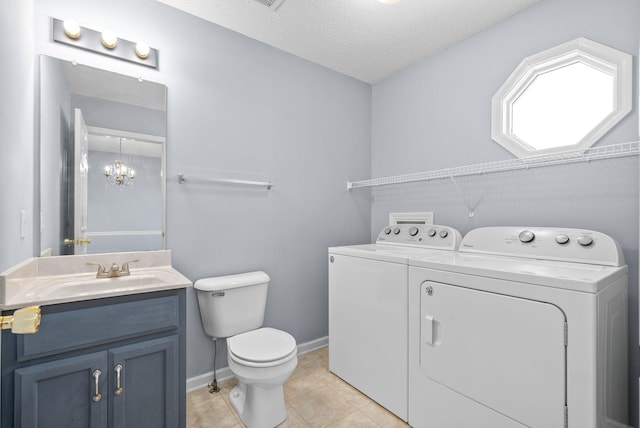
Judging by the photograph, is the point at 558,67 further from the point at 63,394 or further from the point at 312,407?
the point at 63,394

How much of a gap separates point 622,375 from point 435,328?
834 mm

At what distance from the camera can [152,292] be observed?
1375 millimetres

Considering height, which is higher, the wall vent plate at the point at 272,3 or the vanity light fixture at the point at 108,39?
the wall vent plate at the point at 272,3

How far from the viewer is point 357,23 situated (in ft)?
6.88

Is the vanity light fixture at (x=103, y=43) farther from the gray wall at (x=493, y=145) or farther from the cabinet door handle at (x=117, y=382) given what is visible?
the gray wall at (x=493, y=145)

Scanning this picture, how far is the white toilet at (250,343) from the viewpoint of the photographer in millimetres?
1599

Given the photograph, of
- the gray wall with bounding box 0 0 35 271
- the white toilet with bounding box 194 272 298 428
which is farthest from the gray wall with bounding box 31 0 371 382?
the gray wall with bounding box 0 0 35 271

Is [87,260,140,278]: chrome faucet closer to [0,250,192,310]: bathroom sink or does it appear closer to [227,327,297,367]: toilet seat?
[0,250,192,310]: bathroom sink

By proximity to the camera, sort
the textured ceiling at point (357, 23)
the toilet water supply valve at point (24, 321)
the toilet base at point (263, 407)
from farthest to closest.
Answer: the textured ceiling at point (357, 23), the toilet base at point (263, 407), the toilet water supply valve at point (24, 321)

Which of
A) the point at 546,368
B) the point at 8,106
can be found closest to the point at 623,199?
the point at 546,368

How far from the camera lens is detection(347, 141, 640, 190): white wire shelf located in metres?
1.55

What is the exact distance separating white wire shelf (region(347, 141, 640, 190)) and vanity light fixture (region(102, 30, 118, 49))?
201 centimetres

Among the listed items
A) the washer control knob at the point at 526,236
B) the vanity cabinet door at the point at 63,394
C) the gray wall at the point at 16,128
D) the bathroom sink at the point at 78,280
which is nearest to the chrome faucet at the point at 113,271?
the bathroom sink at the point at 78,280

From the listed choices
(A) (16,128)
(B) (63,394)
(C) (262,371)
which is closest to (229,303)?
(C) (262,371)
